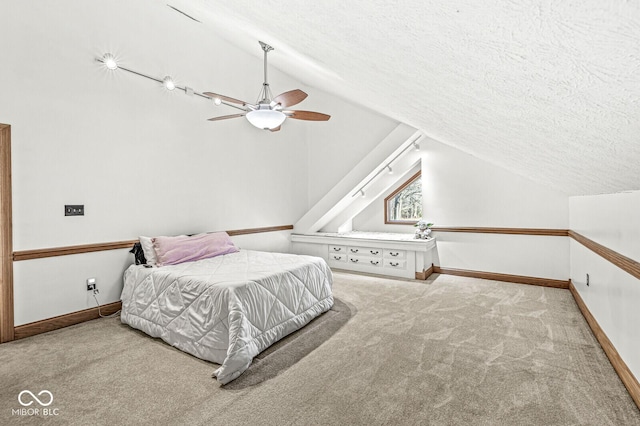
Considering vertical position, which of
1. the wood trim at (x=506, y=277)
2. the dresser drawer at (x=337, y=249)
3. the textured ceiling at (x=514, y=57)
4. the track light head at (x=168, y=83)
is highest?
the track light head at (x=168, y=83)

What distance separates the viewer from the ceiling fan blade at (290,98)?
2948 millimetres

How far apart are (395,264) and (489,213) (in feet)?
5.02

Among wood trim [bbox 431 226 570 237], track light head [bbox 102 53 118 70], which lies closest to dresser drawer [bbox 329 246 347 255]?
wood trim [bbox 431 226 570 237]

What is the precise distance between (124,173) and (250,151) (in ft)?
6.27

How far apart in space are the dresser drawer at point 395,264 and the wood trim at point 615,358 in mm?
2058

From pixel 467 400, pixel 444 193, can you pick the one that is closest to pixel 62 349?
pixel 467 400

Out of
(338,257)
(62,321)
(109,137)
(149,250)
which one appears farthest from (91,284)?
(338,257)

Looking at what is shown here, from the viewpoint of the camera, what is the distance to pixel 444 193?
15.9ft

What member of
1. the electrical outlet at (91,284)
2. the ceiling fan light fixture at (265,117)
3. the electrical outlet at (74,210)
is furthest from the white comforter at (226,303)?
the ceiling fan light fixture at (265,117)

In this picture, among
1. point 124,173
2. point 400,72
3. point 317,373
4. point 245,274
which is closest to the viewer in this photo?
point 400,72

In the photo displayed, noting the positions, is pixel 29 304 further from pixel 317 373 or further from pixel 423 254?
pixel 423 254

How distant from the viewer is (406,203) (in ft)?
18.6

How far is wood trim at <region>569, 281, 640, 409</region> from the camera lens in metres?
1.79

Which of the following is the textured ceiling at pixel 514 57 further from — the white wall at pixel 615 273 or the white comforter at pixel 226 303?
the white comforter at pixel 226 303
